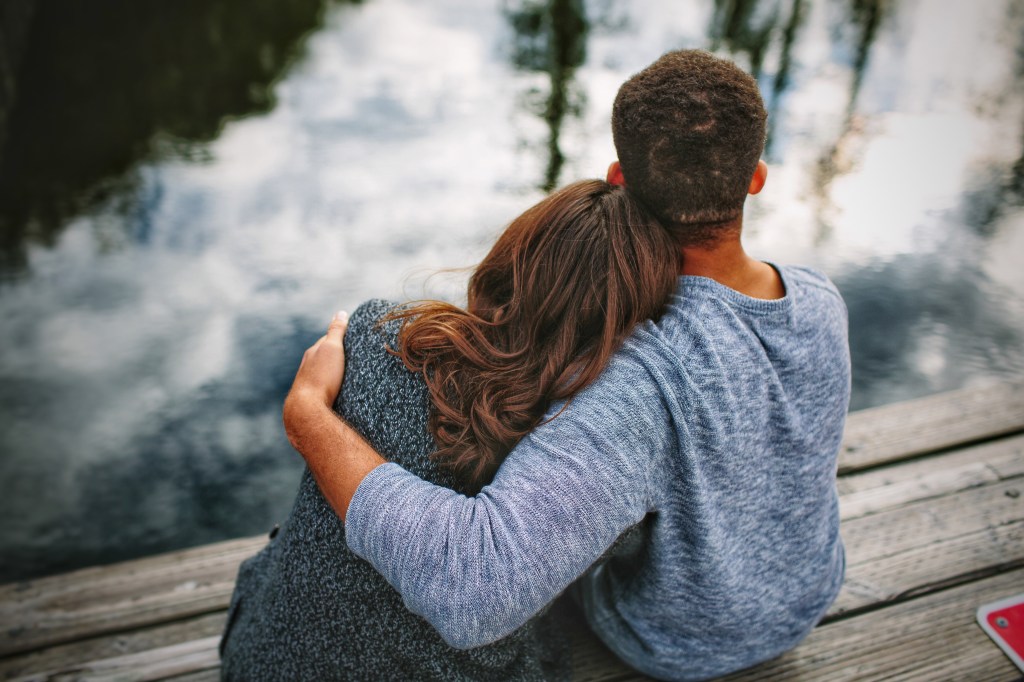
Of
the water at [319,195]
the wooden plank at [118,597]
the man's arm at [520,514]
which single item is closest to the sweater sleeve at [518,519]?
the man's arm at [520,514]

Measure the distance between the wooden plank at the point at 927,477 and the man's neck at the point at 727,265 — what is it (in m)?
Result: 1.03

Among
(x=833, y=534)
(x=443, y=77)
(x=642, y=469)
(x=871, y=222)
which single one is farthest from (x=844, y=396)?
(x=443, y=77)

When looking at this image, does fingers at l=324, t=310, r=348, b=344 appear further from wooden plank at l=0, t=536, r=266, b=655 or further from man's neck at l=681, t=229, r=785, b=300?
wooden plank at l=0, t=536, r=266, b=655

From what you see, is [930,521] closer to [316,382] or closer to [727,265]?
[727,265]

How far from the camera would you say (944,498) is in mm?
1938

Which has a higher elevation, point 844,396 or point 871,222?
point 844,396

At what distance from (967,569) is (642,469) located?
122 centimetres

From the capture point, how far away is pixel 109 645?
1.65 m

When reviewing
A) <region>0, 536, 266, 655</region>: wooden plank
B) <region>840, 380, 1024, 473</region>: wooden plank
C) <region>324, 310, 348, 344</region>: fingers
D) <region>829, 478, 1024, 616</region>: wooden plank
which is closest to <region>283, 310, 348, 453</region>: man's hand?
<region>324, 310, 348, 344</region>: fingers

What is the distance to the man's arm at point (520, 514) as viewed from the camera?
92cm

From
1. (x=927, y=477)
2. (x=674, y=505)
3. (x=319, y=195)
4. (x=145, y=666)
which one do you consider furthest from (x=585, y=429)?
(x=319, y=195)

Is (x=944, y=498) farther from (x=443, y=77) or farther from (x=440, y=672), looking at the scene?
(x=443, y=77)

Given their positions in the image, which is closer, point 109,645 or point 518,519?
point 518,519

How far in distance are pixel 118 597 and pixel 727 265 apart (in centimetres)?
167
